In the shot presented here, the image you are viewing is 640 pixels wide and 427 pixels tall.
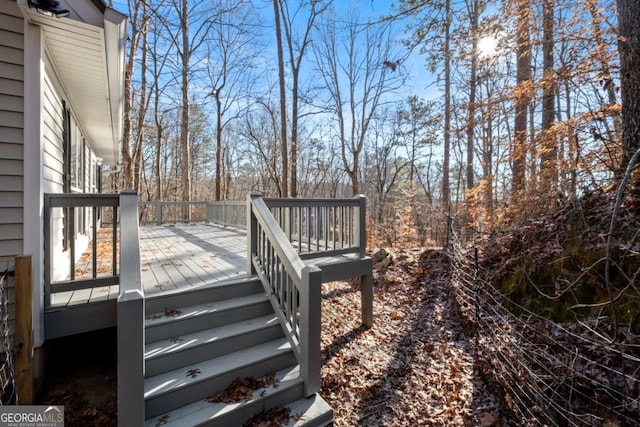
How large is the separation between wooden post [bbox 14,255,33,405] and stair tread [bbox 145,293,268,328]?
86 cm

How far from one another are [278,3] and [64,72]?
11.1 m

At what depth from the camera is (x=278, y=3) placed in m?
12.3

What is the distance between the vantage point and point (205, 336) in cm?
288

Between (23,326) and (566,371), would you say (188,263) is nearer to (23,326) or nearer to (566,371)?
(23,326)

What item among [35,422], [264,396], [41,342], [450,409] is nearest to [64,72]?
[41,342]

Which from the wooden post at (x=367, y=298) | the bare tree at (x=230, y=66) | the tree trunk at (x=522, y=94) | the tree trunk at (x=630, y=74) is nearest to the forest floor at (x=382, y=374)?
the wooden post at (x=367, y=298)

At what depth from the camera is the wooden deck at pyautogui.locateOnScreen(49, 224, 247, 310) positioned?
2.96 meters

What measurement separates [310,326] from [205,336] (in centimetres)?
106

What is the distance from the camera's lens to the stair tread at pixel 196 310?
281 cm

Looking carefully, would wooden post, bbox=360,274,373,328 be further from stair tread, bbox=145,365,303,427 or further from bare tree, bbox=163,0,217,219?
bare tree, bbox=163,0,217,219

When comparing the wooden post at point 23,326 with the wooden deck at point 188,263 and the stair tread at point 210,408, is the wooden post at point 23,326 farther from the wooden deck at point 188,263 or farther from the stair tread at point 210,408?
the stair tread at point 210,408

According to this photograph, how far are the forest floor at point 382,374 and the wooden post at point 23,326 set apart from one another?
0.39m

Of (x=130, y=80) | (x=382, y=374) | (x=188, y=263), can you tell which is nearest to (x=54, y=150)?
(x=188, y=263)

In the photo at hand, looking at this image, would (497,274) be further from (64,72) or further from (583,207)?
(64,72)
